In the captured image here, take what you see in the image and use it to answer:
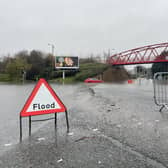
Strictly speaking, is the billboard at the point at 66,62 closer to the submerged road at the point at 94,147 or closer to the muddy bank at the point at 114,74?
the muddy bank at the point at 114,74

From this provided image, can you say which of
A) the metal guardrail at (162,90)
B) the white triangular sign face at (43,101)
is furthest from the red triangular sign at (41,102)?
the metal guardrail at (162,90)

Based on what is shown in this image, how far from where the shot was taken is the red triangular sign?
3.46 meters

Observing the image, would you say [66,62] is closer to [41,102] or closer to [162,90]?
[162,90]

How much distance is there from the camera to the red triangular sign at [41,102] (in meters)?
3.46

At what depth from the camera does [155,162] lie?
7.44ft

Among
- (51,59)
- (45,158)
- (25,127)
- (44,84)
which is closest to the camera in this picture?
(45,158)

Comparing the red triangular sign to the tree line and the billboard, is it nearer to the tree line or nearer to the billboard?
the billboard

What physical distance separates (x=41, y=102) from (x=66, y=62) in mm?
42093

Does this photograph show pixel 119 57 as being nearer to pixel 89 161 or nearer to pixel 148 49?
pixel 148 49

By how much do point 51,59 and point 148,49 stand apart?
113 feet

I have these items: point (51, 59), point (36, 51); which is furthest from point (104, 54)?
point (36, 51)

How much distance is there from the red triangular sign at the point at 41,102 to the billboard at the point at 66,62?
41175 millimetres

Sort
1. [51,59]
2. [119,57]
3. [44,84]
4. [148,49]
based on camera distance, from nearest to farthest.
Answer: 1. [44,84]
2. [148,49]
3. [119,57]
4. [51,59]

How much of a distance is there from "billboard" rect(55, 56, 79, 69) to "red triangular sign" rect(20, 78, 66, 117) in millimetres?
41175
